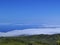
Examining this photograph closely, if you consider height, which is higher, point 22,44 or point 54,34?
point 54,34

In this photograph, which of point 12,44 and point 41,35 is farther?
point 41,35

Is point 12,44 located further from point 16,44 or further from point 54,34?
point 54,34

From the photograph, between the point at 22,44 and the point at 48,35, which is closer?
the point at 22,44

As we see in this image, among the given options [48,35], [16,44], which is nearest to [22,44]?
[16,44]

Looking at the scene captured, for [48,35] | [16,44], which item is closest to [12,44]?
[16,44]

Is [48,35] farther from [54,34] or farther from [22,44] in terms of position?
[22,44]

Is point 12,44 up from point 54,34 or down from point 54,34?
down

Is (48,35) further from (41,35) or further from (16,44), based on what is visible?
(16,44)
